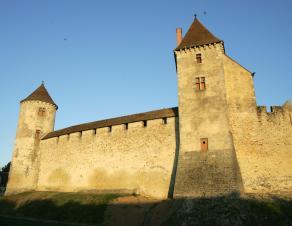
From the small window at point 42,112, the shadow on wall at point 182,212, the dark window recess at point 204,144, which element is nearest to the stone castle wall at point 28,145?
the small window at point 42,112

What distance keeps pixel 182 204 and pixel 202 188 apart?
1328 millimetres

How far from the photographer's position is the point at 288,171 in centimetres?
1553

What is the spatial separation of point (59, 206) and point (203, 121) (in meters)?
10.3

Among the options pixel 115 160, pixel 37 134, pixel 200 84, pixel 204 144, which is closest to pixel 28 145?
pixel 37 134

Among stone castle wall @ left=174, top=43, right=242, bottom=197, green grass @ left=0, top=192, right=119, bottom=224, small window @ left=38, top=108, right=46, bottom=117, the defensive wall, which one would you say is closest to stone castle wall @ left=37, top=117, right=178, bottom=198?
the defensive wall

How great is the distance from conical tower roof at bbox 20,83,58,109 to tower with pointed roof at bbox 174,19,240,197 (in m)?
14.7

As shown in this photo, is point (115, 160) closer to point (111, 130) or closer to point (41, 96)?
point (111, 130)

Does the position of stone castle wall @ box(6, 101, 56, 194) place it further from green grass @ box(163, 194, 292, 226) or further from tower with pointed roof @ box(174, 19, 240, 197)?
green grass @ box(163, 194, 292, 226)

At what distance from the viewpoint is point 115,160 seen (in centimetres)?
2050

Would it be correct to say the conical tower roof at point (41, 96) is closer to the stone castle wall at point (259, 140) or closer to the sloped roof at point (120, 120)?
the sloped roof at point (120, 120)

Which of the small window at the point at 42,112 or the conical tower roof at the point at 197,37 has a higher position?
the conical tower roof at the point at 197,37

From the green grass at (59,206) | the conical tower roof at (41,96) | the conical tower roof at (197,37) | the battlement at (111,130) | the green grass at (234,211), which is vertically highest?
the conical tower roof at (197,37)

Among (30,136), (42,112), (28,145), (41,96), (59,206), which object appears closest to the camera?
(59,206)

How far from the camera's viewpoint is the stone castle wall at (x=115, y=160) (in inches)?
724
